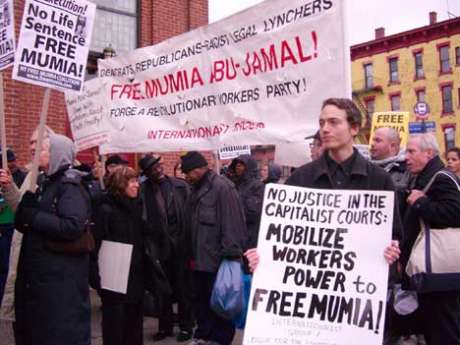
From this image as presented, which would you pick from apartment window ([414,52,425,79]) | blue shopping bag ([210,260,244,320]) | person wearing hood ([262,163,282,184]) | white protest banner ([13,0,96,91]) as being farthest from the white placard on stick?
apartment window ([414,52,425,79])

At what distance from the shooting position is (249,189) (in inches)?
286

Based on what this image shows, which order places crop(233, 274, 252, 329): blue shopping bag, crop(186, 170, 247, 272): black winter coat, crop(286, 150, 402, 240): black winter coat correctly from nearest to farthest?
crop(286, 150, 402, 240): black winter coat < crop(233, 274, 252, 329): blue shopping bag < crop(186, 170, 247, 272): black winter coat

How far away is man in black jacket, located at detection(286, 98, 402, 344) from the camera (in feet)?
10.8

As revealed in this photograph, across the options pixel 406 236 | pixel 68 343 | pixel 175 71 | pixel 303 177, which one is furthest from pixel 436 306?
pixel 175 71

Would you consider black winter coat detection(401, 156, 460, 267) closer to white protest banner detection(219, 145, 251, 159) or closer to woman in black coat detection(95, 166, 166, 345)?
woman in black coat detection(95, 166, 166, 345)

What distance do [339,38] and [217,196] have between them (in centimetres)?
207

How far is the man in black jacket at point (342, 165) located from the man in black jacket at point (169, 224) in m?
3.36

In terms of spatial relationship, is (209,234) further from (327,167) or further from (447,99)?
(447,99)

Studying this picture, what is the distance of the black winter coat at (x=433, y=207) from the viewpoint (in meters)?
4.07

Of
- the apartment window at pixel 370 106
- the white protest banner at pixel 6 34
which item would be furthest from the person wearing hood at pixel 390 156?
the apartment window at pixel 370 106

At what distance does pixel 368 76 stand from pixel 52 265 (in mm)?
50303

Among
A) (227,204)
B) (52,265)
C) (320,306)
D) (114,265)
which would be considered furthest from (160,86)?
(320,306)

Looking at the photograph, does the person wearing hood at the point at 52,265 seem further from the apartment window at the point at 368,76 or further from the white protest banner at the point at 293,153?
the apartment window at the point at 368,76

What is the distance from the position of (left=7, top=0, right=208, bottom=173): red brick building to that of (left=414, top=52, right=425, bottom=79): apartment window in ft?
127
